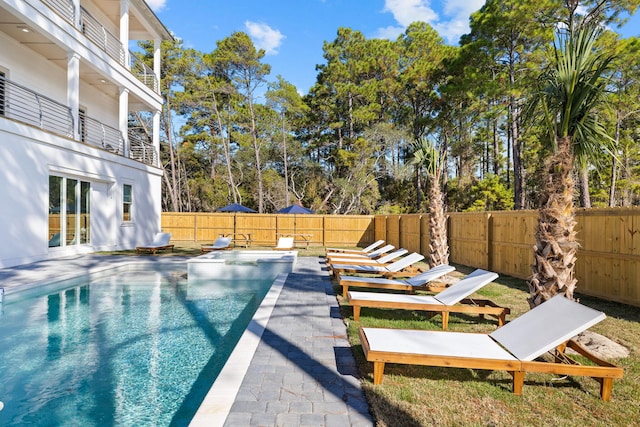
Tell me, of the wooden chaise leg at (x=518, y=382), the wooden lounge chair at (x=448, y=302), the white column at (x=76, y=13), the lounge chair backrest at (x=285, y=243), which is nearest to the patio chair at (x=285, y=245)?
the lounge chair backrest at (x=285, y=243)

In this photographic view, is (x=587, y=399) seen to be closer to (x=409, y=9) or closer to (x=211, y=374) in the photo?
(x=211, y=374)

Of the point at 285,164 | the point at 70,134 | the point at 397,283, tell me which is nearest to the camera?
the point at 397,283

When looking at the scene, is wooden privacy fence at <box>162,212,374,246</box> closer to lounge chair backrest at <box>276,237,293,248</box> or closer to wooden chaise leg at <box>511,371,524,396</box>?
lounge chair backrest at <box>276,237,293,248</box>

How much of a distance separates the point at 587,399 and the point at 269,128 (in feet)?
94.1

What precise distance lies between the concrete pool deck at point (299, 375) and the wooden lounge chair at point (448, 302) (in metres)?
0.49

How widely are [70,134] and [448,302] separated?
1294cm

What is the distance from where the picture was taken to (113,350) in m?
4.82

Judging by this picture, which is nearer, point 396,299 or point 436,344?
point 436,344

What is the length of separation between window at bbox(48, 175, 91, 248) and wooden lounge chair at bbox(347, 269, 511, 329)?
10.5m

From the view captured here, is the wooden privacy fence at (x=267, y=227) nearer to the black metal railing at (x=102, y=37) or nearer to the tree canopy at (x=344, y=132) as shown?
the tree canopy at (x=344, y=132)

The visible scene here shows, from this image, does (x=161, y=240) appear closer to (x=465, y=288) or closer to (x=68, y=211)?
(x=68, y=211)

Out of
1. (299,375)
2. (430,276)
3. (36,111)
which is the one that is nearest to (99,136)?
(36,111)

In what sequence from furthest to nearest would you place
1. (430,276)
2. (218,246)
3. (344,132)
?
1. (344,132)
2. (218,246)
3. (430,276)

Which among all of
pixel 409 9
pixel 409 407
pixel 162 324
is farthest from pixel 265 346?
pixel 409 9
